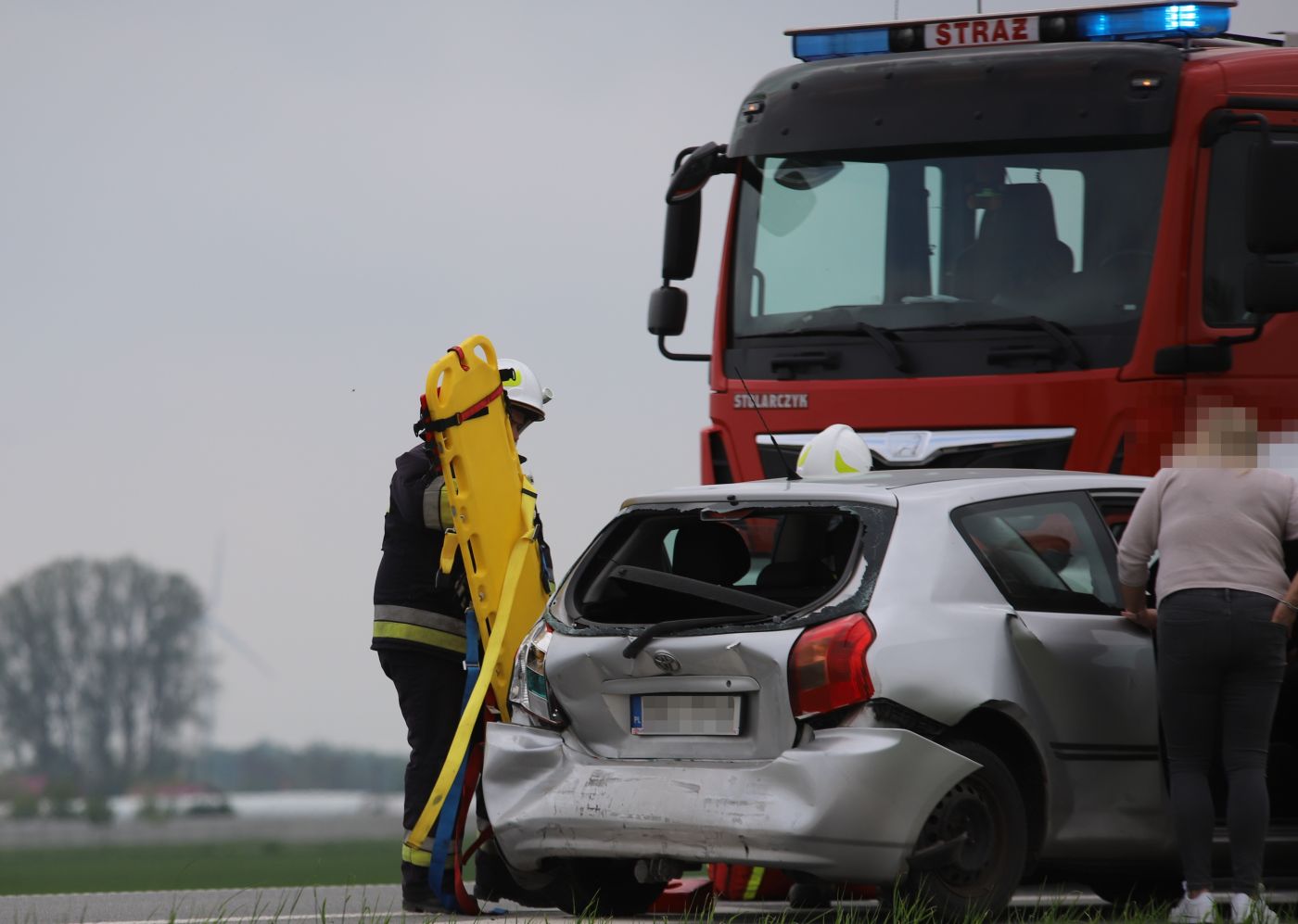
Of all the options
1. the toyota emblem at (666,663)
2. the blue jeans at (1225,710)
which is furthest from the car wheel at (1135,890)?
the toyota emblem at (666,663)

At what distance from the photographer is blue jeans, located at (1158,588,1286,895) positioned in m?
6.33

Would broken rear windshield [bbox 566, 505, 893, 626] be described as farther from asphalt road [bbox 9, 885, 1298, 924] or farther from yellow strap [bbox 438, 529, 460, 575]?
asphalt road [bbox 9, 885, 1298, 924]

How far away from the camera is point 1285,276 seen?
8.90m

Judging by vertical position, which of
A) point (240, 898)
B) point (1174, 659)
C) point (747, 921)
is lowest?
point (240, 898)

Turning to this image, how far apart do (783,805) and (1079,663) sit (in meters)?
1.11

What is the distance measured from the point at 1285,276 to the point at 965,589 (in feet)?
11.1

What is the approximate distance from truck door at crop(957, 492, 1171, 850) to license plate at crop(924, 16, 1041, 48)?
4060mm

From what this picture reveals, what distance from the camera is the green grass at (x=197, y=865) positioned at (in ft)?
134

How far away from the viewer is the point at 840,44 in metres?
10.8

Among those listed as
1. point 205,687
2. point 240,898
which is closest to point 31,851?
point 205,687

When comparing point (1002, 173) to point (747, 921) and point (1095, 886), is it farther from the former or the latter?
point (747, 921)

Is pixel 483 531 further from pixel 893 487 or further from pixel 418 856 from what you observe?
pixel 893 487

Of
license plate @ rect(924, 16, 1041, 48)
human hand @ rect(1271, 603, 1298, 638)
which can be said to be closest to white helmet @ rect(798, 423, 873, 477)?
license plate @ rect(924, 16, 1041, 48)

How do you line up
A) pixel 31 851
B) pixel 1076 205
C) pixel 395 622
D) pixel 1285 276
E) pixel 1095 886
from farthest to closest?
pixel 31 851 → pixel 1076 205 → pixel 1285 276 → pixel 395 622 → pixel 1095 886
